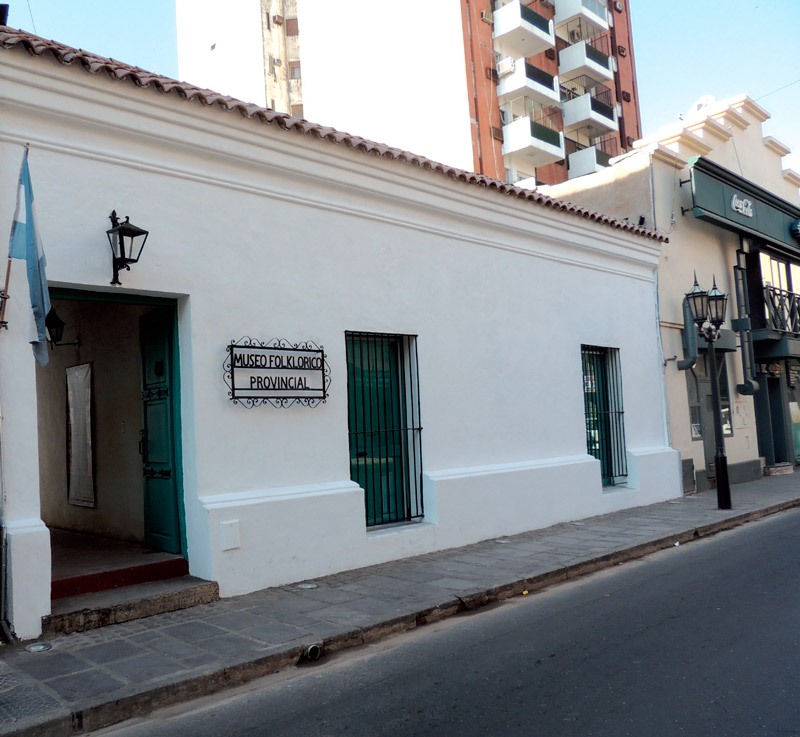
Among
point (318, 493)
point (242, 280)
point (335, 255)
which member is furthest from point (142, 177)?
point (318, 493)

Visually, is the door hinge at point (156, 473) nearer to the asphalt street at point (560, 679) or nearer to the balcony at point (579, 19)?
the asphalt street at point (560, 679)

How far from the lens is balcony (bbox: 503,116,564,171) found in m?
28.1

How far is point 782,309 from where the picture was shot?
1719 cm

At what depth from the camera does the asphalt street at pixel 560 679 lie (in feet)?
12.6

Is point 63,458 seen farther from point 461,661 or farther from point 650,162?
point 650,162

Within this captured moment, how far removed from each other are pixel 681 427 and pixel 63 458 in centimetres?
1040

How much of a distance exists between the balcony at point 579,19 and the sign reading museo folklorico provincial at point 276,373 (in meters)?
30.2

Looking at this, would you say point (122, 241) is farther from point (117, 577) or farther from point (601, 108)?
point (601, 108)

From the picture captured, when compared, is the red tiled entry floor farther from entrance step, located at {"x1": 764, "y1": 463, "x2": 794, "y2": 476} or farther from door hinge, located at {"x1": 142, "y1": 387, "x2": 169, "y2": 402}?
entrance step, located at {"x1": 764, "y1": 463, "x2": 794, "y2": 476}

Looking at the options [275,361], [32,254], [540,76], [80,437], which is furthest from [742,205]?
[540,76]

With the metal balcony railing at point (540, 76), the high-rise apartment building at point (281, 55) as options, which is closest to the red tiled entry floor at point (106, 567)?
the metal balcony railing at point (540, 76)

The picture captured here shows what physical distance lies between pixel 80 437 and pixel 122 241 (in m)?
→ 3.89

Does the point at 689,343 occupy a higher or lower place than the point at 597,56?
lower

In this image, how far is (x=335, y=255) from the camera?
796cm
